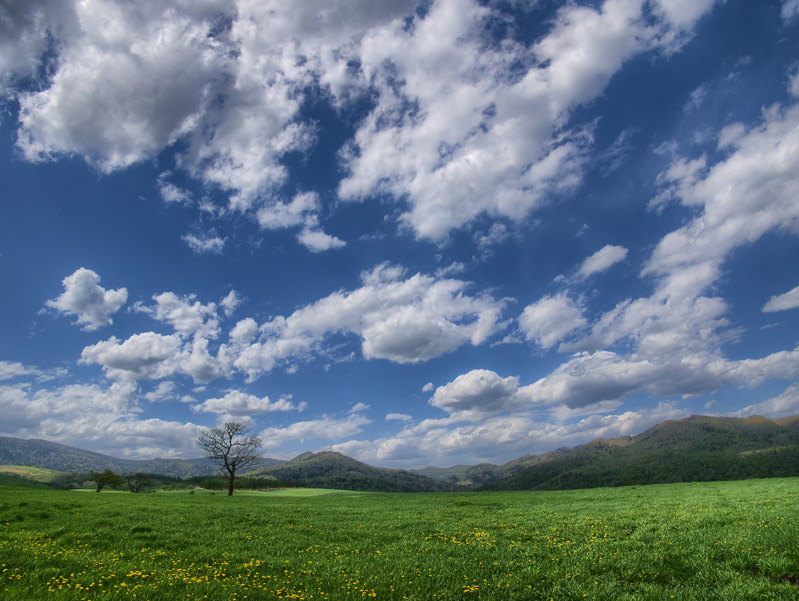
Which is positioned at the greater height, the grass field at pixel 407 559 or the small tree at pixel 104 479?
the grass field at pixel 407 559

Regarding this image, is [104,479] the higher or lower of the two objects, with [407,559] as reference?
lower

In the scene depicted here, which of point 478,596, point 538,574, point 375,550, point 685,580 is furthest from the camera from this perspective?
point 375,550

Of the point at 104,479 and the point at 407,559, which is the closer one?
the point at 407,559

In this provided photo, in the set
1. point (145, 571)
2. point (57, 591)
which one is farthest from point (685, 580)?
point (57, 591)

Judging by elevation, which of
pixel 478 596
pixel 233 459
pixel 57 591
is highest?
pixel 57 591

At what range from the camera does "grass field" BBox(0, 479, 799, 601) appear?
9.51 metres

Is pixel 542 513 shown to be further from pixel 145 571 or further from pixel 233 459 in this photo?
pixel 233 459

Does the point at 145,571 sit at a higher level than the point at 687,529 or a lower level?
higher

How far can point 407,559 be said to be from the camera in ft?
42.0

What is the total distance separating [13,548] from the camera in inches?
465

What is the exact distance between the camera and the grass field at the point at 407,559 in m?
9.51

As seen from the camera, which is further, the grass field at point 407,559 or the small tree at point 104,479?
the small tree at point 104,479

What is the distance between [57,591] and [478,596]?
10079 mm

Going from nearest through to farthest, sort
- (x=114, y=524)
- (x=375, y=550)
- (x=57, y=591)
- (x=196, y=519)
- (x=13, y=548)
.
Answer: (x=57, y=591) → (x=13, y=548) → (x=375, y=550) → (x=114, y=524) → (x=196, y=519)
